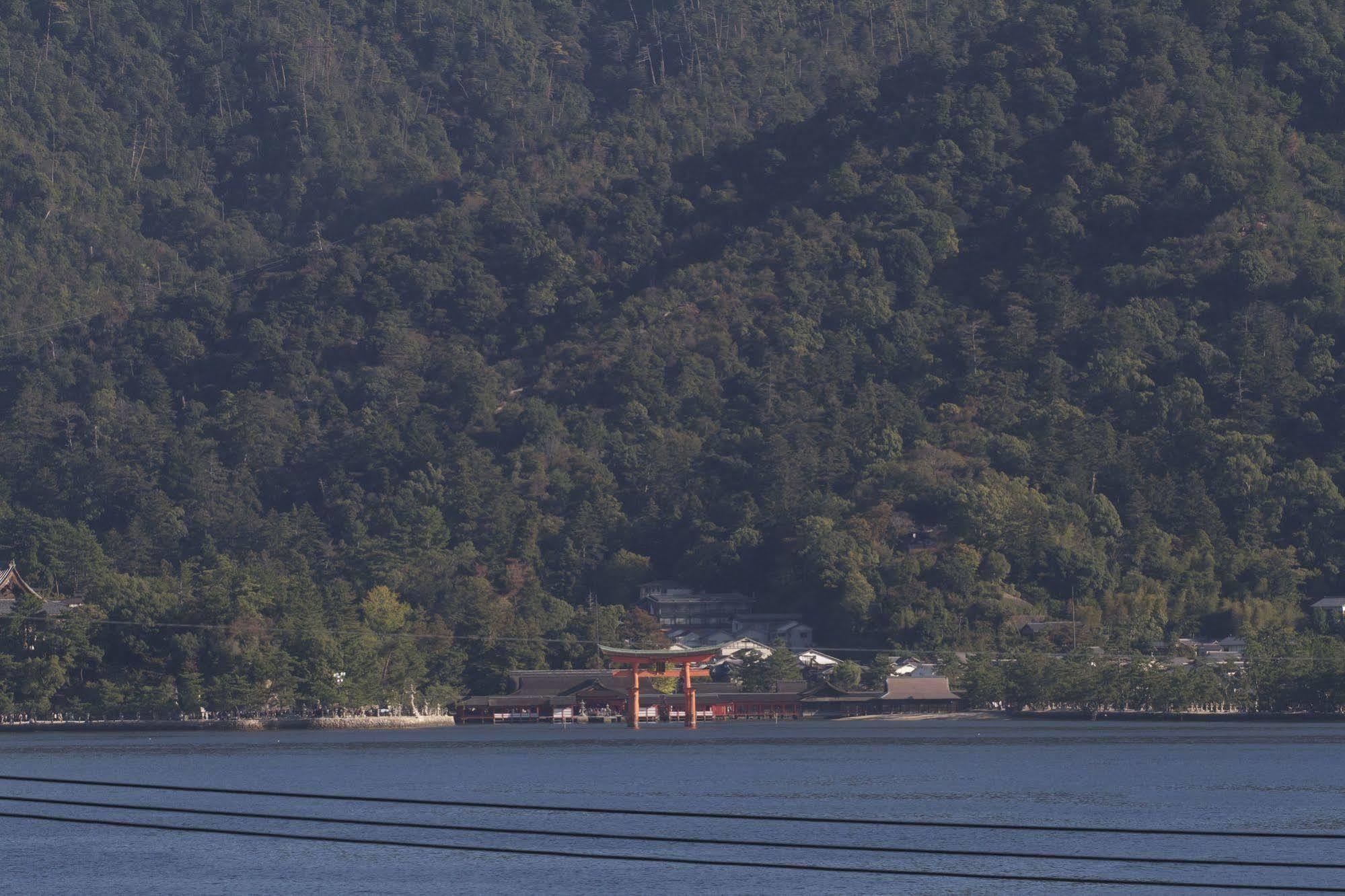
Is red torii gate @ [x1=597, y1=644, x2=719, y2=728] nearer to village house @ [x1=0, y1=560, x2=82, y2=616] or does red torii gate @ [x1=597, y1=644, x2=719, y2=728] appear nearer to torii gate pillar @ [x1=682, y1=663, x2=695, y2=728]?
torii gate pillar @ [x1=682, y1=663, x2=695, y2=728]

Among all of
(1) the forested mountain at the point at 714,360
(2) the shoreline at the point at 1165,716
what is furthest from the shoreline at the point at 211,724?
(2) the shoreline at the point at 1165,716

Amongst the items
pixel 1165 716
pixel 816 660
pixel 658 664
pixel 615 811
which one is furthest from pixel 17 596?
pixel 615 811

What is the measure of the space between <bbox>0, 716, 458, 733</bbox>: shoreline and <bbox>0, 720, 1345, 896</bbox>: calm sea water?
10.6 ft

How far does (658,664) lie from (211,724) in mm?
17209

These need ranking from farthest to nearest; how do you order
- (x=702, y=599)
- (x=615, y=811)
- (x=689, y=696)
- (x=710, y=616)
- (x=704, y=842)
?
(x=710, y=616)
(x=702, y=599)
(x=689, y=696)
(x=704, y=842)
(x=615, y=811)

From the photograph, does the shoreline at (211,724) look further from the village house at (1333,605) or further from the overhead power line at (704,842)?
the overhead power line at (704,842)

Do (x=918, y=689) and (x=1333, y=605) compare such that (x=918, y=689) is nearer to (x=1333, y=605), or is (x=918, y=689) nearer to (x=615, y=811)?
(x=1333, y=605)

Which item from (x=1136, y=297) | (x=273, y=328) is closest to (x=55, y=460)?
(x=273, y=328)

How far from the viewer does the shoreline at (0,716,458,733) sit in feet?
237

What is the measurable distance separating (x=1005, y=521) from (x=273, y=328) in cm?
5253

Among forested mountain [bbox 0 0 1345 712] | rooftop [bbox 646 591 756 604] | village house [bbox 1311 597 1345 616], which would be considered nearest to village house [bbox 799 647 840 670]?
forested mountain [bbox 0 0 1345 712]

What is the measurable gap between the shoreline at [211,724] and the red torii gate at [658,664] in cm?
933

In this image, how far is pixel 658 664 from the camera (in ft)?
252

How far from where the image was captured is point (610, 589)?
9838cm
